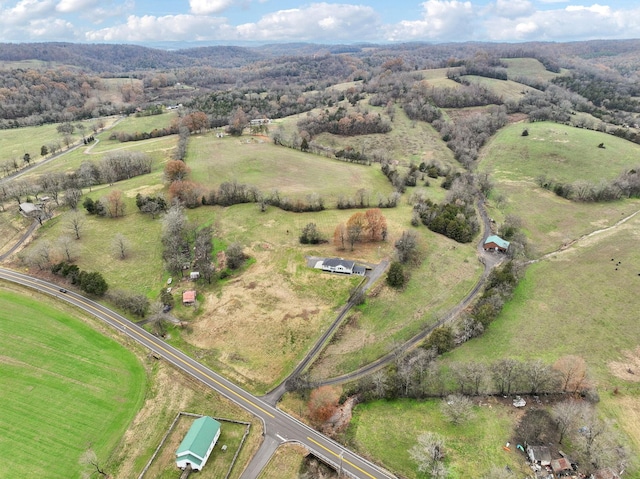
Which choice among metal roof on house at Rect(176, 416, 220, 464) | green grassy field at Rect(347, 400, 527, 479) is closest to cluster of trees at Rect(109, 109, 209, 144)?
metal roof on house at Rect(176, 416, 220, 464)

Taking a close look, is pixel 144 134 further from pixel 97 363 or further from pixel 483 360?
pixel 483 360

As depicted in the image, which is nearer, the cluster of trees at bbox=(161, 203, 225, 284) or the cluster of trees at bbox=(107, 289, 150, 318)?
the cluster of trees at bbox=(107, 289, 150, 318)

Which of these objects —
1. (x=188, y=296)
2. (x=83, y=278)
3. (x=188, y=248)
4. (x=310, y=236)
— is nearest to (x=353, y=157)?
(x=310, y=236)

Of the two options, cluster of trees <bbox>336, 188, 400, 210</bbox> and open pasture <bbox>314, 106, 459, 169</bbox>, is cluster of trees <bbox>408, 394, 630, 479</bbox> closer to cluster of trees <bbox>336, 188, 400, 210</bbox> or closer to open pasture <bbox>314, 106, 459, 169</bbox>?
cluster of trees <bbox>336, 188, 400, 210</bbox>

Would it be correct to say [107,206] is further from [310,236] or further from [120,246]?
[310,236]

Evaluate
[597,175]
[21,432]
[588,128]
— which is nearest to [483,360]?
[21,432]

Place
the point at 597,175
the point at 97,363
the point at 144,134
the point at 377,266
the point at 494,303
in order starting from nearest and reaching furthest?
the point at 97,363 → the point at 494,303 → the point at 377,266 → the point at 597,175 → the point at 144,134
